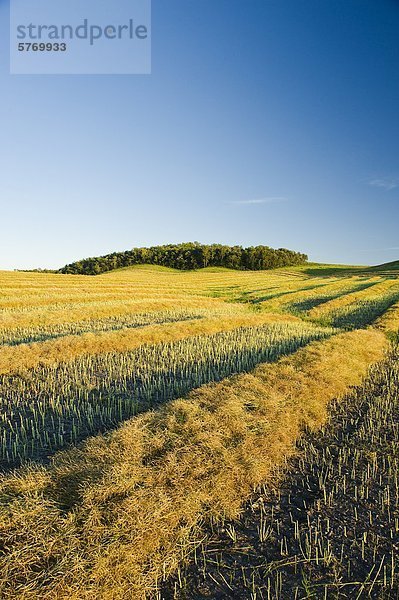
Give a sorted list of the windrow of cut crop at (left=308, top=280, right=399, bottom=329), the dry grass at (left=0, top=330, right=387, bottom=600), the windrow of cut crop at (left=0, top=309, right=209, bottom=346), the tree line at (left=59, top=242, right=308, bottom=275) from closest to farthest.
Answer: the dry grass at (left=0, top=330, right=387, bottom=600)
the windrow of cut crop at (left=0, top=309, right=209, bottom=346)
the windrow of cut crop at (left=308, top=280, right=399, bottom=329)
the tree line at (left=59, top=242, right=308, bottom=275)

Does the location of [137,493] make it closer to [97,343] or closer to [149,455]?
[149,455]

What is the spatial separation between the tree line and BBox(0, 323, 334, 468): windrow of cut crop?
342 ft

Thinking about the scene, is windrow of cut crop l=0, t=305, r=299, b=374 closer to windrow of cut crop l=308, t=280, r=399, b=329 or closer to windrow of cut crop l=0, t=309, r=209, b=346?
windrow of cut crop l=0, t=309, r=209, b=346

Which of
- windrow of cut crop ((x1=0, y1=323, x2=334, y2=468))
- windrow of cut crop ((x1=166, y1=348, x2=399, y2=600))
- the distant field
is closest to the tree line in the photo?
windrow of cut crop ((x1=0, y1=323, x2=334, y2=468))

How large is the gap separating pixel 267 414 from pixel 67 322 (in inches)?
693

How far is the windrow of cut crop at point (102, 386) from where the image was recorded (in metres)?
7.63

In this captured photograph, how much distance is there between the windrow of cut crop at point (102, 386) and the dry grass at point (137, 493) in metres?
1.75

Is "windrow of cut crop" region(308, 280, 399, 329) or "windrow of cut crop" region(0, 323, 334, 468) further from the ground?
"windrow of cut crop" region(308, 280, 399, 329)

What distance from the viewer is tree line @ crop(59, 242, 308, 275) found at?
120250 millimetres

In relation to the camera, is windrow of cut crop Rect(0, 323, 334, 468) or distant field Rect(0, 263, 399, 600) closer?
distant field Rect(0, 263, 399, 600)

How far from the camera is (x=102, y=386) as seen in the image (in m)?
10.7

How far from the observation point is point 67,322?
2227cm

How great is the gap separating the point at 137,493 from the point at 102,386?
6199 millimetres

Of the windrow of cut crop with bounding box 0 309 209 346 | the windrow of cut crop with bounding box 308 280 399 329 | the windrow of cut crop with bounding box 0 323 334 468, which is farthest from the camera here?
the windrow of cut crop with bounding box 308 280 399 329
